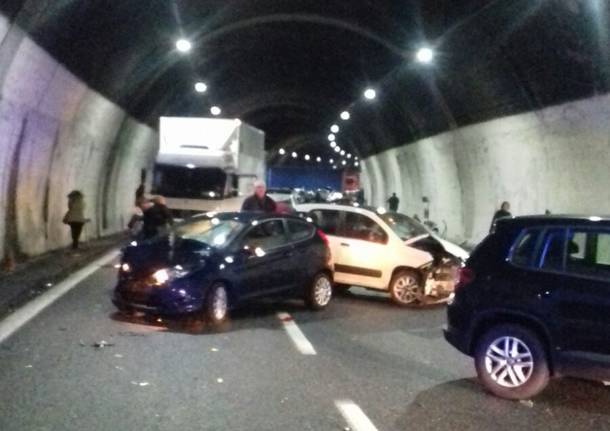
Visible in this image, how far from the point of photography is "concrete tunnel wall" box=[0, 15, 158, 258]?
16.2 metres

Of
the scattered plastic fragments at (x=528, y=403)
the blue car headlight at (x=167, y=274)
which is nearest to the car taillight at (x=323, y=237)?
the blue car headlight at (x=167, y=274)

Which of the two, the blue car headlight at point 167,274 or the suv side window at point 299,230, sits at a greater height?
the suv side window at point 299,230

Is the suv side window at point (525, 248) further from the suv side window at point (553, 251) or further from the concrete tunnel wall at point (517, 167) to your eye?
the concrete tunnel wall at point (517, 167)

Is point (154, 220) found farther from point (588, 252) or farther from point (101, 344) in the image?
point (588, 252)

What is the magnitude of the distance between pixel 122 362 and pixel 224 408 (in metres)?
2.22

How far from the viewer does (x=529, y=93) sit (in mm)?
19219

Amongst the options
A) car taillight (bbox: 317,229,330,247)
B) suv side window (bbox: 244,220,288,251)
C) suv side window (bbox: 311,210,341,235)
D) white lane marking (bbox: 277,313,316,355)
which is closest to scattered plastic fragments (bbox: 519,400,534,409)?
white lane marking (bbox: 277,313,316,355)

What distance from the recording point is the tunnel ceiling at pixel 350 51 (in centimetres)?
1543

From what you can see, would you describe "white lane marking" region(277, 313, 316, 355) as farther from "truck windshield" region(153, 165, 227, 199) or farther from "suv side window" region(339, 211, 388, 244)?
"truck windshield" region(153, 165, 227, 199)

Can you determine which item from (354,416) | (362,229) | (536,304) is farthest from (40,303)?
(536,304)

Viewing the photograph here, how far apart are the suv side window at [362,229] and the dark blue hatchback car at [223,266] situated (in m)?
1.18

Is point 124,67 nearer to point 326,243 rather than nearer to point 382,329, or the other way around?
point 326,243

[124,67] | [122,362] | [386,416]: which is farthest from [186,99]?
[386,416]

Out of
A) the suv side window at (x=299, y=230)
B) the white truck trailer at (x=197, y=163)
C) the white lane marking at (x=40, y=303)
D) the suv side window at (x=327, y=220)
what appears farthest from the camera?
the white truck trailer at (x=197, y=163)
